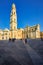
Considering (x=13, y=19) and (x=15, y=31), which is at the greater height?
(x=13, y=19)

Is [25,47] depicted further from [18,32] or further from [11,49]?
[18,32]

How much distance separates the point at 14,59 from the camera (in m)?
3.14

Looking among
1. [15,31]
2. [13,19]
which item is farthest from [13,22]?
[15,31]

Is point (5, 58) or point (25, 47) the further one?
point (25, 47)

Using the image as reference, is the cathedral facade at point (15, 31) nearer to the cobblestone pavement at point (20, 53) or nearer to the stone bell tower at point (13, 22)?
the stone bell tower at point (13, 22)

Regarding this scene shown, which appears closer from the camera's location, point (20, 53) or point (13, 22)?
point (20, 53)

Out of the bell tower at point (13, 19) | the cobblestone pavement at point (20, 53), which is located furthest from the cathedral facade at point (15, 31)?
the cobblestone pavement at point (20, 53)

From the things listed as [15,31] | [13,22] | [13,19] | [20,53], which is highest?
[13,19]

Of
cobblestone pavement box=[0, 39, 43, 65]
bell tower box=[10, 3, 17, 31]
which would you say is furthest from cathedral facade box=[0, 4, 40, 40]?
cobblestone pavement box=[0, 39, 43, 65]

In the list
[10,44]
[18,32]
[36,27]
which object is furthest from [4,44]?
[18,32]

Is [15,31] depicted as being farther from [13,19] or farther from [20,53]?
[20,53]

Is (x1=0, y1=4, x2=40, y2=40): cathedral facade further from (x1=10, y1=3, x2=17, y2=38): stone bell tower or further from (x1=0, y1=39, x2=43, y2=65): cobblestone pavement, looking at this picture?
(x1=0, y1=39, x2=43, y2=65): cobblestone pavement

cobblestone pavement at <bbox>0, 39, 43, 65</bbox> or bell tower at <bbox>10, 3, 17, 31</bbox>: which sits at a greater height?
bell tower at <bbox>10, 3, 17, 31</bbox>

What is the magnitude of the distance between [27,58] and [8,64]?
0.53 meters
